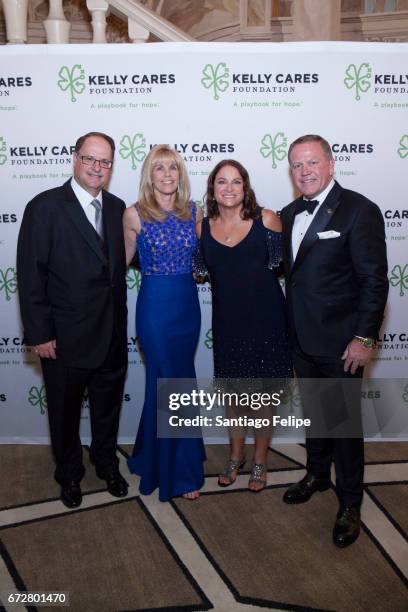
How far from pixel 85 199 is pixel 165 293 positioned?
24.1 inches

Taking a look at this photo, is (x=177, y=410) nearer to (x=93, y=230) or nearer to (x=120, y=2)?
(x=93, y=230)

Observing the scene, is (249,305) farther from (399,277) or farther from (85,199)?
(399,277)

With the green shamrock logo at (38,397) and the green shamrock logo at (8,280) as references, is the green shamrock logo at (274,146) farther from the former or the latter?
the green shamrock logo at (38,397)

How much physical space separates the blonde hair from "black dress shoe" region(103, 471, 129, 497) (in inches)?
55.2

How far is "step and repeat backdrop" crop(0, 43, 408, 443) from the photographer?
319 centimetres

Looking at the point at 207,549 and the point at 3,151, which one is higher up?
the point at 3,151

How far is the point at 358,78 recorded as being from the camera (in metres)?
3.22

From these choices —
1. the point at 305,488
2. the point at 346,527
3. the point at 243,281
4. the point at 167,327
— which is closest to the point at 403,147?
the point at 243,281

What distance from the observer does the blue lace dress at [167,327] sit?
287 cm

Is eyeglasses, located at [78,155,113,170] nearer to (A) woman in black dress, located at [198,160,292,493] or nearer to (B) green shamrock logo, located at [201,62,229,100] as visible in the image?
(A) woman in black dress, located at [198,160,292,493]

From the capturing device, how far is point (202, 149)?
3.31 metres

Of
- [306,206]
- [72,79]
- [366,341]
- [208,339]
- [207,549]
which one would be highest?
[72,79]

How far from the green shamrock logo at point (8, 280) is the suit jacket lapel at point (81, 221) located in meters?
1.05

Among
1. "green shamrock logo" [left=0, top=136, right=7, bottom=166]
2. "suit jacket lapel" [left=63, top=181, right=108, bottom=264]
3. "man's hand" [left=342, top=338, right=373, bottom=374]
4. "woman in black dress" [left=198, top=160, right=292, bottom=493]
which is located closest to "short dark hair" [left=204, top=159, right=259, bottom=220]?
"woman in black dress" [left=198, top=160, right=292, bottom=493]
